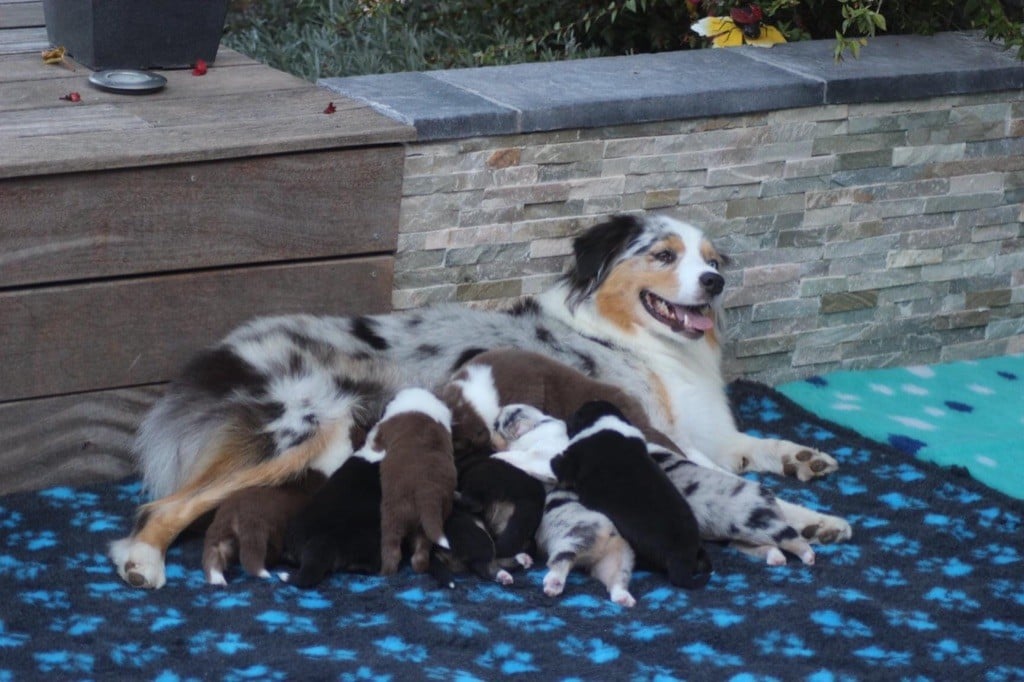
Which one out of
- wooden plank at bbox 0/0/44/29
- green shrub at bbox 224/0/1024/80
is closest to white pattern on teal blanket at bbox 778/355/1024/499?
green shrub at bbox 224/0/1024/80

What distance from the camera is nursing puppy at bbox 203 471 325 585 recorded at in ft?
11.5

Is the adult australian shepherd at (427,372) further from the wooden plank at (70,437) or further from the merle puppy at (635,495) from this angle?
the merle puppy at (635,495)

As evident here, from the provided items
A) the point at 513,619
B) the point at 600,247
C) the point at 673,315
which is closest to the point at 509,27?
the point at 600,247

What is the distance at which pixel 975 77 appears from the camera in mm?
4996

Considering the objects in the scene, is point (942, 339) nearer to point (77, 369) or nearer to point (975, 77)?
point (975, 77)

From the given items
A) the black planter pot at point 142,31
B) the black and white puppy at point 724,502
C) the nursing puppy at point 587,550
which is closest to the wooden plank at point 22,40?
the black planter pot at point 142,31

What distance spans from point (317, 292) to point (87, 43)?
1269mm

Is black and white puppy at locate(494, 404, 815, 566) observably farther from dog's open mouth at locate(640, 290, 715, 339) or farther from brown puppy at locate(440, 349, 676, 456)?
dog's open mouth at locate(640, 290, 715, 339)

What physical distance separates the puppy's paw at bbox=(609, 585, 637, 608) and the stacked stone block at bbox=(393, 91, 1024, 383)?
4.31 feet

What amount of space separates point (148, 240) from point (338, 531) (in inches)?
40.9

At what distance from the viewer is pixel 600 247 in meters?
4.36

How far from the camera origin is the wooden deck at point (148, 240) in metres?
3.87

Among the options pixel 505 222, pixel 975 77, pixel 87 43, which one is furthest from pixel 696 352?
pixel 87 43

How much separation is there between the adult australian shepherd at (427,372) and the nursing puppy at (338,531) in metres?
0.23
